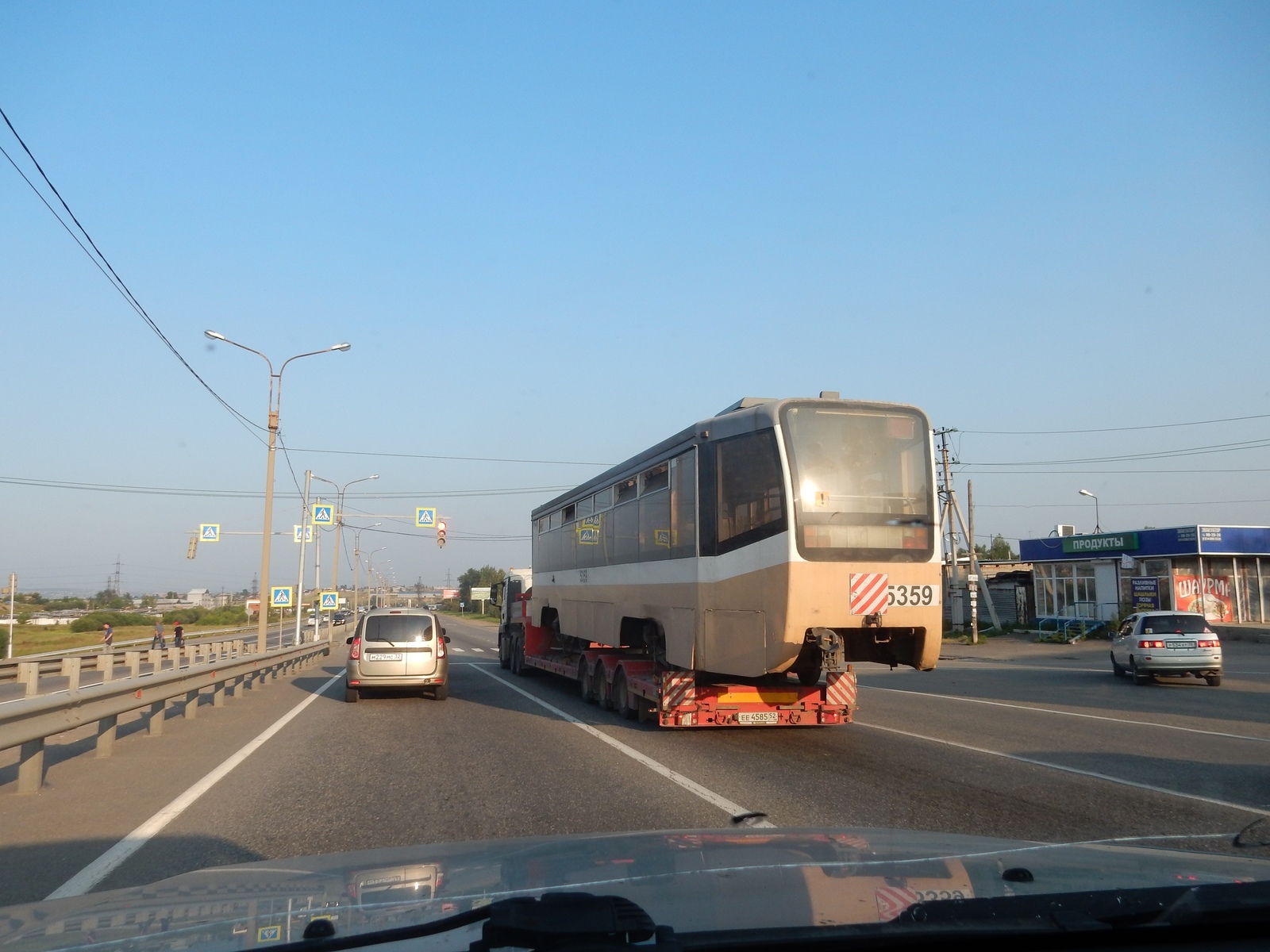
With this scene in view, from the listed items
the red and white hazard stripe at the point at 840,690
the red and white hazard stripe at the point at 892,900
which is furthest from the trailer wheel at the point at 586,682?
the red and white hazard stripe at the point at 892,900

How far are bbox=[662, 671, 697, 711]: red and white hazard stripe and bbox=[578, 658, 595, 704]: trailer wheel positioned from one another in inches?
186

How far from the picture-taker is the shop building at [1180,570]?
42719 millimetres

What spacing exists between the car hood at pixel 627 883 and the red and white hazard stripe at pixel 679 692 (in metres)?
8.03

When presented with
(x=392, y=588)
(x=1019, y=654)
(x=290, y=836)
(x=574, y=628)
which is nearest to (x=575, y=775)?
(x=290, y=836)

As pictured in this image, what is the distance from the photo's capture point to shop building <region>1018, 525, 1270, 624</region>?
42.7 meters

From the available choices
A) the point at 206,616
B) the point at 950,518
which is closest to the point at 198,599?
the point at 206,616

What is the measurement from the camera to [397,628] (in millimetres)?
Result: 17953

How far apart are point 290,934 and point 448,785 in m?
6.47

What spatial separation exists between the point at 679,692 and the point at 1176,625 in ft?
49.3

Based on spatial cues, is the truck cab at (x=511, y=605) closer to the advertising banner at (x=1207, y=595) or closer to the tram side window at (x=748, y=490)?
the tram side window at (x=748, y=490)

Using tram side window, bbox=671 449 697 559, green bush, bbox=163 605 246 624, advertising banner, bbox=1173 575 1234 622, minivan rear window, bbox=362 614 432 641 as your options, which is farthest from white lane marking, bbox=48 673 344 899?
green bush, bbox=163 605 246 624

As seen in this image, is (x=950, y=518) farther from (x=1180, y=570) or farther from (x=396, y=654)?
(x=396, y=654)

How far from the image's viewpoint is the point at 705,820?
24.1 feet

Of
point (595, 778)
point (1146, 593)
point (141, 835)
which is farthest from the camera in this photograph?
point (1146, 593)
